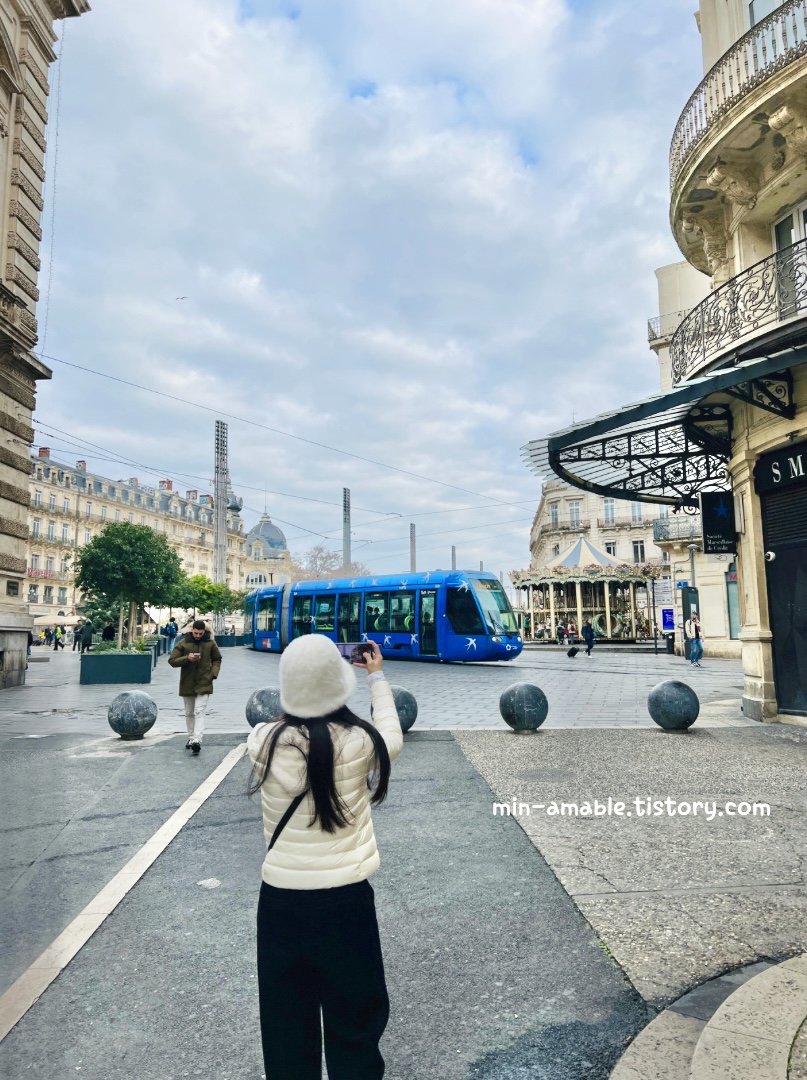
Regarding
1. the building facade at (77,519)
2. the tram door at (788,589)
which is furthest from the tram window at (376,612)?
the building facade at (77,519)

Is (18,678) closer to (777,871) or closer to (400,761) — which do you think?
(400,761)

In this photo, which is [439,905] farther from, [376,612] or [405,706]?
[376,612]

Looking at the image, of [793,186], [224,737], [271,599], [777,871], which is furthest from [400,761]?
[271,599]

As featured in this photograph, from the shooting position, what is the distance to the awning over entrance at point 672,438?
32.2 feet

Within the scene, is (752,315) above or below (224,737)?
above

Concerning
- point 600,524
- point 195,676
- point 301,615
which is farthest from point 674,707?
point 600,524

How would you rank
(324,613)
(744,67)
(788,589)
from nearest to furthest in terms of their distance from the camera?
(788,589), (744,67), (324,613)

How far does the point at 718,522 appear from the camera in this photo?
12.4m

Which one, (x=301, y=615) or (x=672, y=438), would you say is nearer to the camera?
(x=672, y=438)

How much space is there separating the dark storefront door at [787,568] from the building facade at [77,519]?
48910mm

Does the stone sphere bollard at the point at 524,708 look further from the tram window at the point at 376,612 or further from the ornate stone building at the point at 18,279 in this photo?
the tram window at the point at 376,612

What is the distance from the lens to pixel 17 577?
16906 millimetres

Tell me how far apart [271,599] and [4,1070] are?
105 feet

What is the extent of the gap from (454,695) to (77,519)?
70209 millimetres
